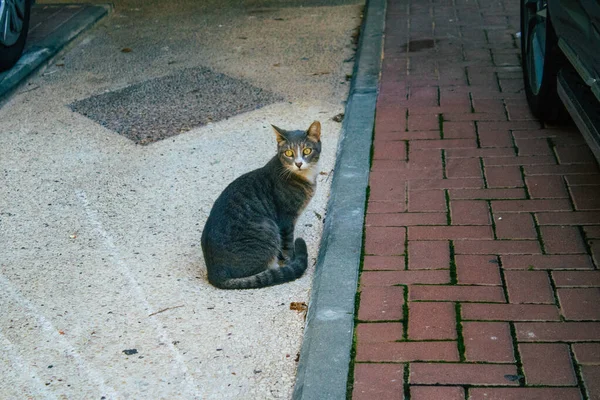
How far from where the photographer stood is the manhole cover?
577 cm

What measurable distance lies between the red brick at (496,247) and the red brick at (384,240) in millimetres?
288

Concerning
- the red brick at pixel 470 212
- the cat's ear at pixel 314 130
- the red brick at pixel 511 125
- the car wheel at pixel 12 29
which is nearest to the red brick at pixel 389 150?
the red brick at pixel 511 125

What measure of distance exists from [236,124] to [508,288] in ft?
8.97

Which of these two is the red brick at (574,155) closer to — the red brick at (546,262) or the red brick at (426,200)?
the red brick at (426,200)

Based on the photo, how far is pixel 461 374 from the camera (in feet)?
10.2

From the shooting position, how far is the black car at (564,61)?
12.6ft

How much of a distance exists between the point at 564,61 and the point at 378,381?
9.01 ft

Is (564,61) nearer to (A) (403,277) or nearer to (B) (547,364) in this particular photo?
(A) (403,277)

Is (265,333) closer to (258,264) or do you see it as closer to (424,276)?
(258,264)

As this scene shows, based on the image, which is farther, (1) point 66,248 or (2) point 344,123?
(2) point 344,123

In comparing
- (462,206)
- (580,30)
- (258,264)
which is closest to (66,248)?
(258,264)

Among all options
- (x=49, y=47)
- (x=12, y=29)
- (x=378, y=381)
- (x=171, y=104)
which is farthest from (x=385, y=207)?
(x=49, y=47)

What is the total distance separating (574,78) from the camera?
4.46 metres

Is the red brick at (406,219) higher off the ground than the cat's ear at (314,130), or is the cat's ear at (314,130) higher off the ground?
the cat's ear at (314,130)
